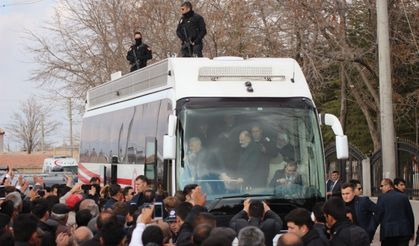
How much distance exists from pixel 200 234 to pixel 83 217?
263 centimetres

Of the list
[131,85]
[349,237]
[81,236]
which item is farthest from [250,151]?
[81,236]

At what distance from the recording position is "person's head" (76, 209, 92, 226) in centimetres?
996

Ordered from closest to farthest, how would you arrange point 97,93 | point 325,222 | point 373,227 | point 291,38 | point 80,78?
point 325,222 → point 373,227 → point 97,93 → point 291,38 → point 80,78

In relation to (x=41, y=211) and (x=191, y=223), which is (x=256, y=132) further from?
(x=191, y=223)

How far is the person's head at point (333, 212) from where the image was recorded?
29.0 feet

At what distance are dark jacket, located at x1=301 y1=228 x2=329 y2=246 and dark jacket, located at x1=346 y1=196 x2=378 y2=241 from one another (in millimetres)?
5288

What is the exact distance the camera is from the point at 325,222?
31.5 ft

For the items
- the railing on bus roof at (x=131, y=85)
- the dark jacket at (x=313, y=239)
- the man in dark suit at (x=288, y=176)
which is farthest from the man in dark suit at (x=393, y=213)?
the dark jacket at (x=313, y=239)

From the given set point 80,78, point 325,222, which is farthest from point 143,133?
point 80,78

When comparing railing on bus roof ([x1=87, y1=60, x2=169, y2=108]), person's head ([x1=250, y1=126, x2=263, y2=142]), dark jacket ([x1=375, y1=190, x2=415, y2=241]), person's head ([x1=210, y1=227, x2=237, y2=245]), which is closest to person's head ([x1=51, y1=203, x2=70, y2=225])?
person's head ([x1=210, y1=227, x2=237, y2=245])

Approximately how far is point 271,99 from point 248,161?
122 cm

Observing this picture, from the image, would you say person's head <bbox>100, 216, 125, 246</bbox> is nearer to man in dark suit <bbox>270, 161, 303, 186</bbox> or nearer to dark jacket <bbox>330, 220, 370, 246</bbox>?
dark jacket <bbox>330, 220, 370, 246</bbox>

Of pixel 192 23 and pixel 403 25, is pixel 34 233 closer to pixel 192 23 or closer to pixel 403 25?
pixel 192 23

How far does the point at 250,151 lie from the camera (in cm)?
1401
